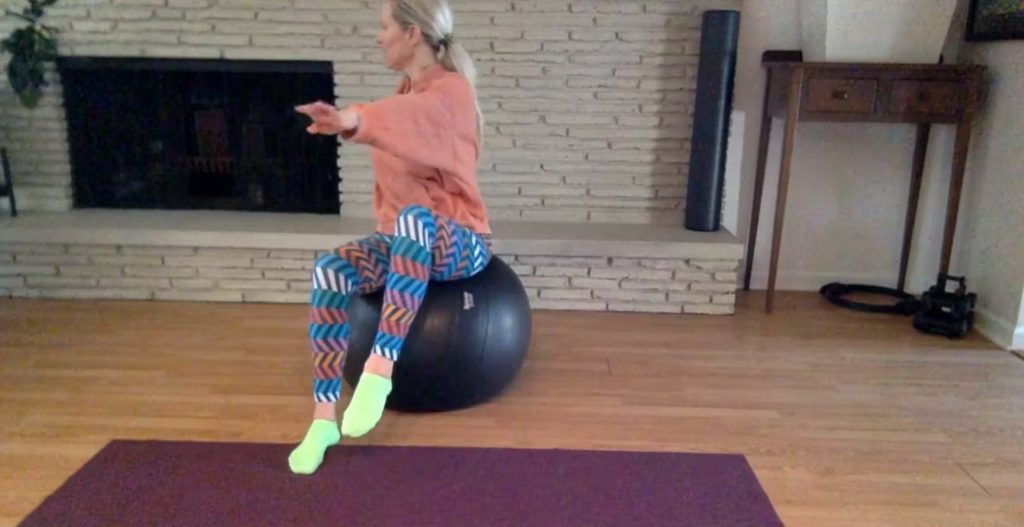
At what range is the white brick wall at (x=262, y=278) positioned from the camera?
2.80 m

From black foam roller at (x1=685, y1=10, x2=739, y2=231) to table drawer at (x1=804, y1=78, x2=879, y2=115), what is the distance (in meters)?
0.31

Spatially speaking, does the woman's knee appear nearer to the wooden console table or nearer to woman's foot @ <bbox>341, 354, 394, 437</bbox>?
woman's foot @ <bbox>341, 354, 394, 437</bbox>

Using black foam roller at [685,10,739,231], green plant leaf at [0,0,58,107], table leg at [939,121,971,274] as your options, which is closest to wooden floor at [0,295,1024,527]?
table leg at [939,121,971,274]

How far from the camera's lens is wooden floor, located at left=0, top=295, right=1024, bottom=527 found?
1.69 m

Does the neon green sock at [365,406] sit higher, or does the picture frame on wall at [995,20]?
the picture frame on wall at [995,20]

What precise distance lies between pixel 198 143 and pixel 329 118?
6.35 feet

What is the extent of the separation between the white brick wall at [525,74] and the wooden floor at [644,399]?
0.58 meters

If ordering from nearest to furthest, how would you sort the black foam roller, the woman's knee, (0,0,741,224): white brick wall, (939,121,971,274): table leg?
1. the woman's knee
2. (939,121,971,274): table leg
3. the black foam roller
4. (0,0,741,224): white brick wall

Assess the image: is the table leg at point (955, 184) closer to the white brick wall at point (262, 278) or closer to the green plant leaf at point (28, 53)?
the white brick wall at point (262, 278)

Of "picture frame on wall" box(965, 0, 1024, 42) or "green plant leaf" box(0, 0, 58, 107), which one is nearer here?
"picture frame on wall" box(965, 0, 1024, 42)

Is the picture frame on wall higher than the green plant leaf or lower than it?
higher

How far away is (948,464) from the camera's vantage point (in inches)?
69.9

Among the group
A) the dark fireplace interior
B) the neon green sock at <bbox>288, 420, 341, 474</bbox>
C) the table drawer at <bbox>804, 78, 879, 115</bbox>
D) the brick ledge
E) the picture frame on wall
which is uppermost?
the picture frame on wall

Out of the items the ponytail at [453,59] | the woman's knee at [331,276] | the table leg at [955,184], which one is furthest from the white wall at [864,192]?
the woman's knee at [331,276]
